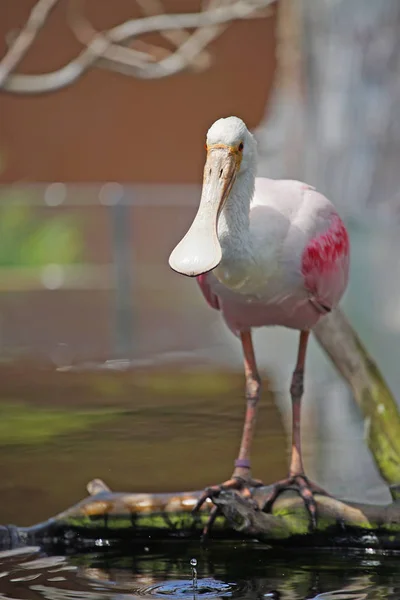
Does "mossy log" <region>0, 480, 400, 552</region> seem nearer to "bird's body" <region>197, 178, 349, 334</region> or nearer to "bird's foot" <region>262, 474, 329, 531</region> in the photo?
"bird's foot" <region>262, 474, 329, 531</region>

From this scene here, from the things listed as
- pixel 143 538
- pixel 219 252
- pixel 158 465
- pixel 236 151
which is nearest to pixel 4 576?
pixel 143 538

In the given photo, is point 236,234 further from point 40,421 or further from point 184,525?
point 40,421

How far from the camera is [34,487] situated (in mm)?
5930

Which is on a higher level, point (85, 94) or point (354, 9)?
point (85, 94)

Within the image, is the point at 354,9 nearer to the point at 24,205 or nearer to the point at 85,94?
the point at 24,205

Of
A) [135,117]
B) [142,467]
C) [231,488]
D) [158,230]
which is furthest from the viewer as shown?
[135,117]

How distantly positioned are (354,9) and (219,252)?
527 cm

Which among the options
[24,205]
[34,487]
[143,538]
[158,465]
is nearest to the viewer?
[143,538]

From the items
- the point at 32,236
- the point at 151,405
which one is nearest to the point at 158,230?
the point at 32,236

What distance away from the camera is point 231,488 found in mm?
4859

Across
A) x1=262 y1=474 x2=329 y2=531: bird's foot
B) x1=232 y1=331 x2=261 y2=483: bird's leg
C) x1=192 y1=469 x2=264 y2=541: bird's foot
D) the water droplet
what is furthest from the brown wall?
the water droplet

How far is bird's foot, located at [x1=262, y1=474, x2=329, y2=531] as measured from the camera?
15.3ft

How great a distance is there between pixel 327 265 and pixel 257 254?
0.46 metres

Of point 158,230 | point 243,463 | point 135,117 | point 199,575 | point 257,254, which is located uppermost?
point 135,117
